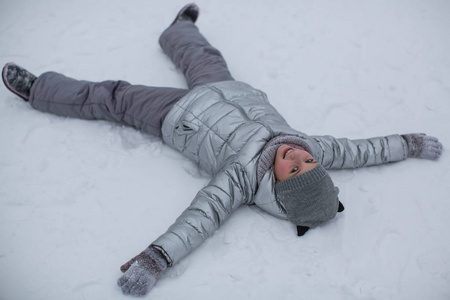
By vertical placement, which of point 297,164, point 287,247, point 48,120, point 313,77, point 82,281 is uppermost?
point 313,77

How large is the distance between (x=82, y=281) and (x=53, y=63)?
5.85ft

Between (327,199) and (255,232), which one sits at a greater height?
(327,199)

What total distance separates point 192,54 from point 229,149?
94 cm

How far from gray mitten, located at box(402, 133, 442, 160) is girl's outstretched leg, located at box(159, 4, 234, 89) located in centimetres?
124

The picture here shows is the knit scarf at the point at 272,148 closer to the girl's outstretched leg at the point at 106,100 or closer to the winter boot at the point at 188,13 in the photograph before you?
the girl's outstretched leg at the point at 106,100

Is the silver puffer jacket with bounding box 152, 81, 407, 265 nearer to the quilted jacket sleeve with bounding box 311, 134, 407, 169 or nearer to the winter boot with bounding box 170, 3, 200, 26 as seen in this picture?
the quilted jacket sleeve with bounding box 311, 134, 407, 169

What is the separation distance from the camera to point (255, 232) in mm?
2027

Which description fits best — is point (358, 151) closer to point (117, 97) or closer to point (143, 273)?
point (143, 273)

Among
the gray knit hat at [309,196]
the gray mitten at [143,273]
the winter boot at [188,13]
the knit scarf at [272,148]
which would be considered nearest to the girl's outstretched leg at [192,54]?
the winter boot at [188,13]

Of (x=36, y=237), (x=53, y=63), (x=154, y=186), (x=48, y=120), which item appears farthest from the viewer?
(x=53, y=63)

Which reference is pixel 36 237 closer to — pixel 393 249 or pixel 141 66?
pixel 141 66

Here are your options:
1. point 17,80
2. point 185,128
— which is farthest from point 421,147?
point 17,80

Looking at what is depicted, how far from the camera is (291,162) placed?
1.85 m

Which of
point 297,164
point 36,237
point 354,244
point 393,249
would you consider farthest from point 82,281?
point 393,249
